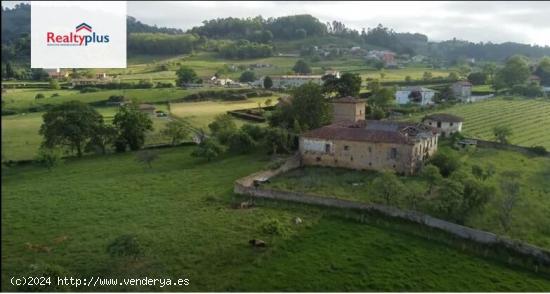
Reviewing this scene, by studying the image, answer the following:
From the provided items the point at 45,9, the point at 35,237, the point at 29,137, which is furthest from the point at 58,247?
the point at 29,137

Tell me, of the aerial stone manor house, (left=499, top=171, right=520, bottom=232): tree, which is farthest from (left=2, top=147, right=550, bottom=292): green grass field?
the aerial stone manor house

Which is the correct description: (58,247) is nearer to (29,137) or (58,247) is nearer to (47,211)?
(47,211)

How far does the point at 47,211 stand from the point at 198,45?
12190cm

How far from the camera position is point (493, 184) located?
30.6 m

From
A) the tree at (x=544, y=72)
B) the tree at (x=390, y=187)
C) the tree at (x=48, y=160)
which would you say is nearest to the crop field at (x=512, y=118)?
the tree at (x=544, y=72)

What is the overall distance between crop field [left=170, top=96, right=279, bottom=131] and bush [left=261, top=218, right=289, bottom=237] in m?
29.2

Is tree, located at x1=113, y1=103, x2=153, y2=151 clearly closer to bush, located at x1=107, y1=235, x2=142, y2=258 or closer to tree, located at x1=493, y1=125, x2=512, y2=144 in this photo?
bush, located at x1=107, y1=235, x2=142, y2=258

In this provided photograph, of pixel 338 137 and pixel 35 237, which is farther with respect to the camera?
pixel 338 137

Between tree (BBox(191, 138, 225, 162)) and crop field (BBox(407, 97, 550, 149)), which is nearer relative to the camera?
tree (BBox(191, 138, 225, 162))

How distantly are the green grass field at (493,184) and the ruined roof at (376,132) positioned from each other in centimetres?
234

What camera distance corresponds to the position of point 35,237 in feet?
78.4

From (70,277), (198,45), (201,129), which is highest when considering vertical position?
(198,45)

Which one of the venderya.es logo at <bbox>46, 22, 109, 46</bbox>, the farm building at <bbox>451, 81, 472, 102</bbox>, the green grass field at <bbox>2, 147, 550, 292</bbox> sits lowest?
the green grass field at <bbox>2, 147, 550, 292</bbox>

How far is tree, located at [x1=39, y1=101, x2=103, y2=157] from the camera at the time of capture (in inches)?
1644
